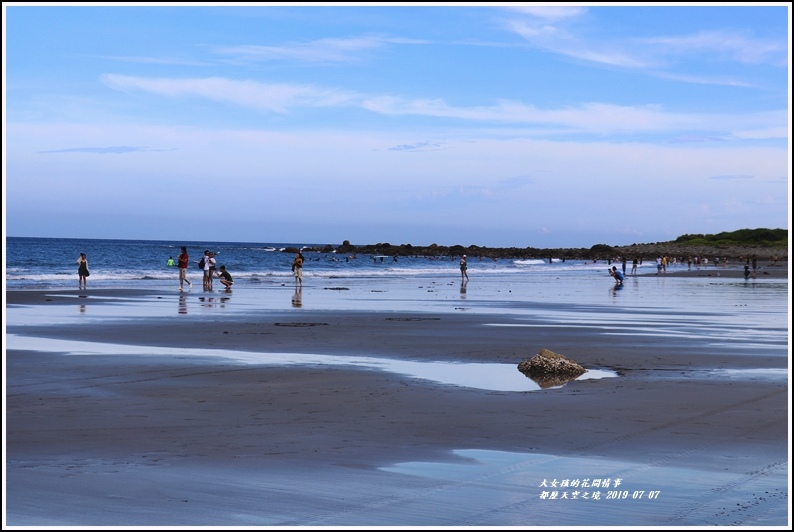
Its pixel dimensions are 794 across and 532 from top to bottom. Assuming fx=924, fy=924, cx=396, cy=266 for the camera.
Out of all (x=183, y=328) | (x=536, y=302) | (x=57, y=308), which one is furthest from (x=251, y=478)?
(x=536, y=302)

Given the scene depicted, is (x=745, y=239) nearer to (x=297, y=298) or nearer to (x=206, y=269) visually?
(x=206, y=269)

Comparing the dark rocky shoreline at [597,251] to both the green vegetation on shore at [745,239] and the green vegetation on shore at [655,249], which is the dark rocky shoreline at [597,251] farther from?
the green vegetation on shore at [745,239]

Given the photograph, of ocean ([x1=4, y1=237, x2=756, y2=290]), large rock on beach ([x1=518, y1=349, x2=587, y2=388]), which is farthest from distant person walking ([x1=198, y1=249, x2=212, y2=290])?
large rock on beach ([x1=518, y1=349, x2=587, y2=388])

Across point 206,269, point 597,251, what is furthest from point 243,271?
point 597,251

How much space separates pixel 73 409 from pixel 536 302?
25.1 meters

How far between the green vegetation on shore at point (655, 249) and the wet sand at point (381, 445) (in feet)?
430

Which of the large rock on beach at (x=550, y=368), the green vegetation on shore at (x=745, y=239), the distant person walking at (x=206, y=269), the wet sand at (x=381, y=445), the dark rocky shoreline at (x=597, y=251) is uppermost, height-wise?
the green vegetation on shore at (x=745, y=239)

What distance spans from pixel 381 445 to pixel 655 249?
158841 millimetres

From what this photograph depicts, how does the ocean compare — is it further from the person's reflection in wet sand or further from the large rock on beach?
the large rock on beach

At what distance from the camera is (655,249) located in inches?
6353

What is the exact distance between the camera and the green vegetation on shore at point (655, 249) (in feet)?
481

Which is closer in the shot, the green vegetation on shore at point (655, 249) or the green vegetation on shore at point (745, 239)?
the green vegetation on shore at point (655, 249)

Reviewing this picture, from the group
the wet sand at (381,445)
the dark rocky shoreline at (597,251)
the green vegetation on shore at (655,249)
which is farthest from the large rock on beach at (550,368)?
the green vegetation on shore at (655,249)

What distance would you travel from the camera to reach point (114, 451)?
28.8 feet
